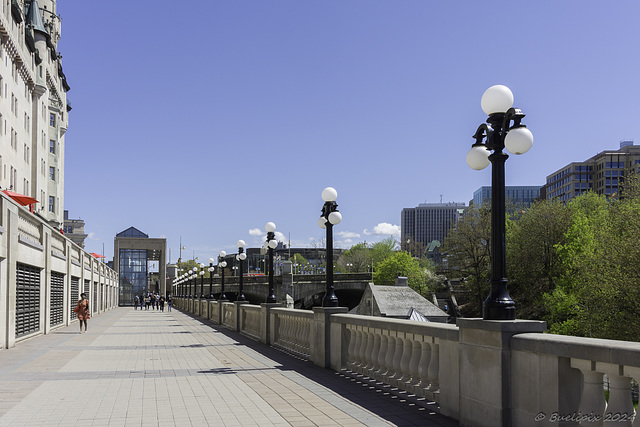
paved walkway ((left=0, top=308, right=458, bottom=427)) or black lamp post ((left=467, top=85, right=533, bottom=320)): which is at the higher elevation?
black lamp post ((left=467, top=85, right=533, bottom=320))

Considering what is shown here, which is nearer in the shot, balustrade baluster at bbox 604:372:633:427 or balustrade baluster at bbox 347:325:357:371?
balustrade baluster at bbox 604:372:633:427

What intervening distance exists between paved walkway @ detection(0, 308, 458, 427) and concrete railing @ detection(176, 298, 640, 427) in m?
0.44

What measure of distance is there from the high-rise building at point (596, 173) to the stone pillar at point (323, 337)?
139651 millimetres

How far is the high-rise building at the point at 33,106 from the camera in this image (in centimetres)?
3944

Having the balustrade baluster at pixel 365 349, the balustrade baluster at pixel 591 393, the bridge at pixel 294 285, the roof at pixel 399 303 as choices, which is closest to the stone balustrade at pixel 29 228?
the balustrade baluster at pixel 365 349

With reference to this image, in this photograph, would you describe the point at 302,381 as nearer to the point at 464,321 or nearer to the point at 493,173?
the point at 464,321

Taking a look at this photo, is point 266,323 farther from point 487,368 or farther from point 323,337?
point 487,368

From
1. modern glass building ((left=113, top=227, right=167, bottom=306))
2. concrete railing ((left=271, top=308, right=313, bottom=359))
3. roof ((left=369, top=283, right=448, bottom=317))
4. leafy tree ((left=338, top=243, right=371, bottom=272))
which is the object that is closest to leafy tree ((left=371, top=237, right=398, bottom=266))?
leafy tree ((left=338, top=243, right=371, bottom=272))

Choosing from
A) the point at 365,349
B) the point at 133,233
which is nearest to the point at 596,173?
the point at 133,233

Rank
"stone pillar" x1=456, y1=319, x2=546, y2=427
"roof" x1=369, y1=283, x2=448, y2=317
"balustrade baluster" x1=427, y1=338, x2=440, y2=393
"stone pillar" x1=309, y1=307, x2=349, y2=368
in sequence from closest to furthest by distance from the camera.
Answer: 1. "stone pillar" x1=456, y1=319, x2=546, y2=427
2. "balustrade baluster" x1=427, y1=338, x2=440, y2=393
3. "stone pillar" x1=309, y1=307, x2=349, y2=368
4. "roof" x1=369, y1=283, x2=448, y2=317

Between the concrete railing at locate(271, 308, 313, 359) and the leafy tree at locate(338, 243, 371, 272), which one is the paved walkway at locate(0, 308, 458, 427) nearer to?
the concrete railing at locate(271, 308, 313, 359)

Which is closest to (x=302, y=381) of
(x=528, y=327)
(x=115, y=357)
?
(x=528, y=327)

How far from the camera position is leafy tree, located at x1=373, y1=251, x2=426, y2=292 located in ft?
280

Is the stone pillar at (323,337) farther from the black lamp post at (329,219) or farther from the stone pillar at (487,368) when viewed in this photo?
the stone pillar at (487,368)
